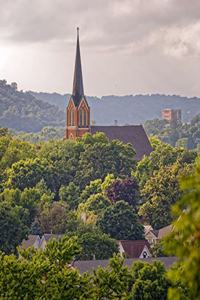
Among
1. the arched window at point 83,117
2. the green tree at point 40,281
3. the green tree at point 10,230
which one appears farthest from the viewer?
the arched window at point 83,117

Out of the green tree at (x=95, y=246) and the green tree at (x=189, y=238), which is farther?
the green tree at (x=95, y=246)

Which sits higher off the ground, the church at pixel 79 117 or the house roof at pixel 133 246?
the church at pixel 79 117

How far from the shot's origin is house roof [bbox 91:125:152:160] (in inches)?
5320

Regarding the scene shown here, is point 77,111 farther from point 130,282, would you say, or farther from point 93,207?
point 130,282

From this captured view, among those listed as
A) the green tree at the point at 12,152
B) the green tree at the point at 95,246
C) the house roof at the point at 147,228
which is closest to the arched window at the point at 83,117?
the green tree at the point at 12,152

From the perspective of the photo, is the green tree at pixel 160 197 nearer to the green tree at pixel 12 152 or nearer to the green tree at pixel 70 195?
the green tree at pixel 70 195

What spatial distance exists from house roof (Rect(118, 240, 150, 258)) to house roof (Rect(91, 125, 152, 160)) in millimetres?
55751

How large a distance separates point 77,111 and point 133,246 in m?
58.0

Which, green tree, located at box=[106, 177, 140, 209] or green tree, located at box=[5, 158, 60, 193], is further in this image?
green tree, located at box=[5, 158, 60, 193]

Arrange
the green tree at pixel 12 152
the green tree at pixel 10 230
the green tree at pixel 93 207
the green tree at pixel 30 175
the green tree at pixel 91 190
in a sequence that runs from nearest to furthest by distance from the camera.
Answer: the green tree at pixel 10 230 < the green tree at pixel 93 207 < the green tree at pixel 91 190 < the green tree at pixel 30 175 < the green tree at pixel 12 152

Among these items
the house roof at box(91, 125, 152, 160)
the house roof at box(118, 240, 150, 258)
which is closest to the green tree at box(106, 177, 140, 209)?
the house roof at box(118, 240, 150, 258)

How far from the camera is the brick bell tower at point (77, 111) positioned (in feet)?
437

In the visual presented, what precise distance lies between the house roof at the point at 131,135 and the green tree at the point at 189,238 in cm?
12040

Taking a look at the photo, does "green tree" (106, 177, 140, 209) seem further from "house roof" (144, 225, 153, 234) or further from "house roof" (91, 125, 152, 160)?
"house roof" (91, 125, 152, 160)
